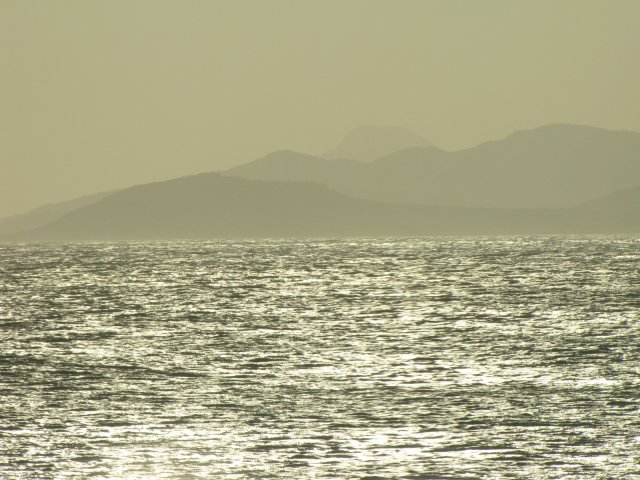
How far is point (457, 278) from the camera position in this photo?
15188 centimetres

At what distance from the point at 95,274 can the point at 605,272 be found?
81942 mm

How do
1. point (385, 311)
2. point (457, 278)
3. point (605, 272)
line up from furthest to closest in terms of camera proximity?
point (605, 272)
point (457, 278)
point (385, 311)

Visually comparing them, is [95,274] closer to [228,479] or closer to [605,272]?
[605,272]

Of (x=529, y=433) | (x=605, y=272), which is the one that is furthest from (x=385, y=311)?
(x=605, y=272)

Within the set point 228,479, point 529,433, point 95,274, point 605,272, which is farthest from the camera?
point 95,274

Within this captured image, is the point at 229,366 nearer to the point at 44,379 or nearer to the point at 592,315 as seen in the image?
the point at 44,379

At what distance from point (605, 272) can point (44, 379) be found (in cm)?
12748

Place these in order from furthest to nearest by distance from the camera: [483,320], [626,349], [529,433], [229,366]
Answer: [483,320] < [626,349] < [229,366] < [529,433]

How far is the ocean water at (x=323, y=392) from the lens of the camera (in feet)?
99.7

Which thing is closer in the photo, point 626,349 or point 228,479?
point 228,479

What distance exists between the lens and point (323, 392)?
42.6m

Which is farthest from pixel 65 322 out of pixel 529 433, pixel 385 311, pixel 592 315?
pixel 529 433

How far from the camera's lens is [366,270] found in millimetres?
184250

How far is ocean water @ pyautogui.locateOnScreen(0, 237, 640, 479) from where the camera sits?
30391mm
